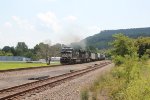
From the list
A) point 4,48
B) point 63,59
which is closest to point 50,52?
point 4,48

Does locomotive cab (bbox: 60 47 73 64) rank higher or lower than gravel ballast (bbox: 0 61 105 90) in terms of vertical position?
higher

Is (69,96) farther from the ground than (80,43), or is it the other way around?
(80,43)

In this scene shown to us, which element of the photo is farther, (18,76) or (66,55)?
(66,55)

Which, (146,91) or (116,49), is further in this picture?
(116,49)

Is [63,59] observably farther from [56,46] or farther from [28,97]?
[56,46]

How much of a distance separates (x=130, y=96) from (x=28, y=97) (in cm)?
655

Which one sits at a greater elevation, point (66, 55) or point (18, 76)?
point (66, 55)

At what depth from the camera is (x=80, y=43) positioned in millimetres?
99188

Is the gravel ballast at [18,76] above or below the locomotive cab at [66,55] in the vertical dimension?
below

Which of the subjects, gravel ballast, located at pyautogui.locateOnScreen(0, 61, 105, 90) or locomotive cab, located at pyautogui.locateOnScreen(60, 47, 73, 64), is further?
locomotive cab, located at pyautogui.locateOnScreen(60, 47, 73, 64)

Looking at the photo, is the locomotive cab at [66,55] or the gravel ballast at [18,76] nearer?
the gravel ballast at [18,76]

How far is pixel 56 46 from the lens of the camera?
14962 centimetres

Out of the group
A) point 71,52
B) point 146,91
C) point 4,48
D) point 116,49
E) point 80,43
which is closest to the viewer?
point 146,91

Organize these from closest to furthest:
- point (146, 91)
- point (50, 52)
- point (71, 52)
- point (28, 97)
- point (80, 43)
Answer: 1. point (146, 91)
2. point (28, 97)
3. point (71, 52)
4. point (80, 43)
5. point (50, 52)
